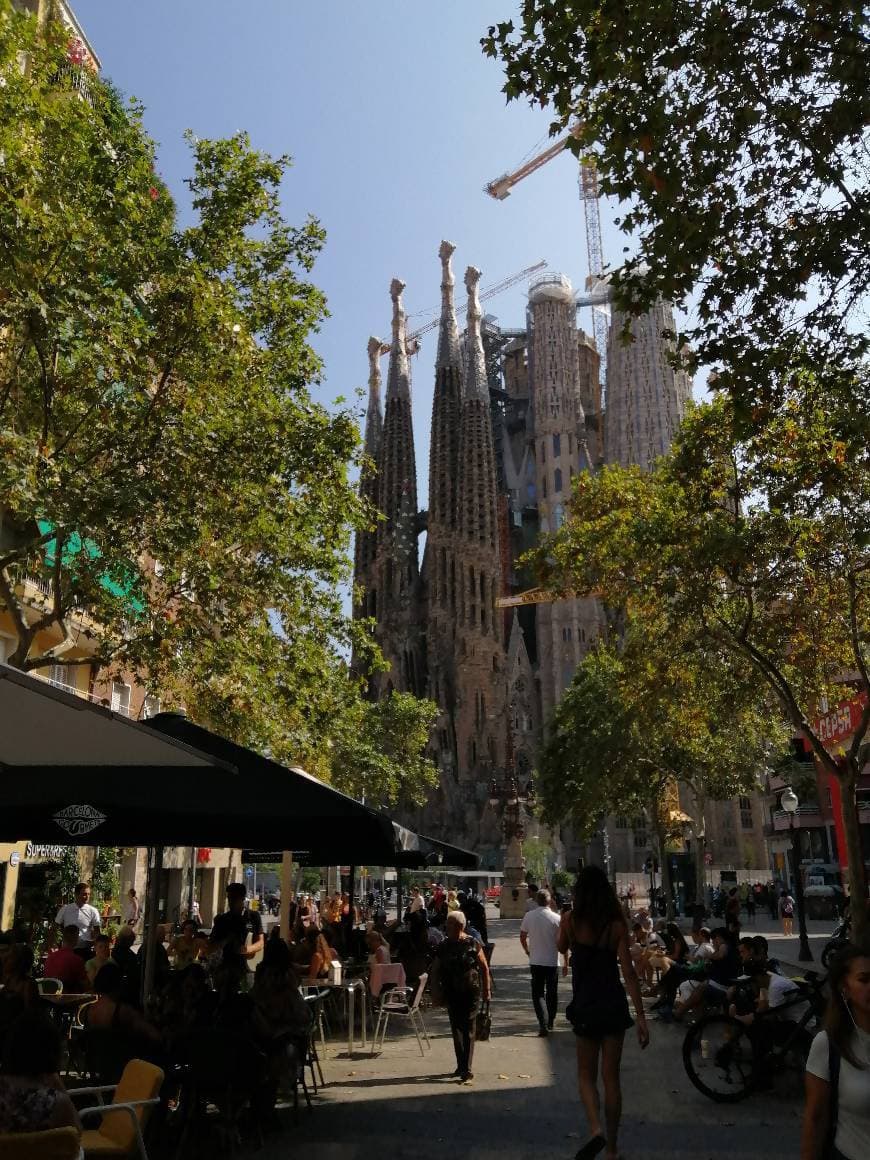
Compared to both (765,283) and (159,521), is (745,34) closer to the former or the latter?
(765,283)

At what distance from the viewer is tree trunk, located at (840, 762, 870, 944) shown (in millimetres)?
13289

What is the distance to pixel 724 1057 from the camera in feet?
25.4

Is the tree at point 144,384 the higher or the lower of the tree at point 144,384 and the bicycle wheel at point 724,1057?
the higher

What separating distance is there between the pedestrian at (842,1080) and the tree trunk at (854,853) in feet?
36.6

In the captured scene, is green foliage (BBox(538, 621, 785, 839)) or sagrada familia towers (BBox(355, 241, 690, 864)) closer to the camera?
green foliage (BBox(538, 621, 785, 839))

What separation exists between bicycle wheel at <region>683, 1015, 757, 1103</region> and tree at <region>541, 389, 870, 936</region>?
6.12 meters

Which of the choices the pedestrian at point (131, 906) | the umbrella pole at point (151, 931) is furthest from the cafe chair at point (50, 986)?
the pedestrian at point (131, 906)

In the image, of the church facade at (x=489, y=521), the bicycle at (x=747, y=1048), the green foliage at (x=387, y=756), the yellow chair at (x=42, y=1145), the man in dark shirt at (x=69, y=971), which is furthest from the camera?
the church facade at (x=489, y=521)

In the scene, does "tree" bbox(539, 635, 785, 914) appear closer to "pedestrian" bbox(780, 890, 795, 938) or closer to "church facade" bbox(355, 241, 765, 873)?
"pedestrian" bbox(780, 890, 795, 938)

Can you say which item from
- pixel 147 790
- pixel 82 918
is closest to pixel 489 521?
pixel 82 918

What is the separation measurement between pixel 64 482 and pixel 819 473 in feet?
31.6

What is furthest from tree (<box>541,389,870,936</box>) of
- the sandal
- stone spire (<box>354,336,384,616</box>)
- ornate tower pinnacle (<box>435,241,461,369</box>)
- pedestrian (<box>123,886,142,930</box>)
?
ornate tower pinnacle (<box>435,241,461,369</box>)

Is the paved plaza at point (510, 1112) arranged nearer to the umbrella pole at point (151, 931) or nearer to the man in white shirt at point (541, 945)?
the man in white shirt at point (541, 945)

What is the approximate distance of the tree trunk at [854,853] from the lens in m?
13.3
